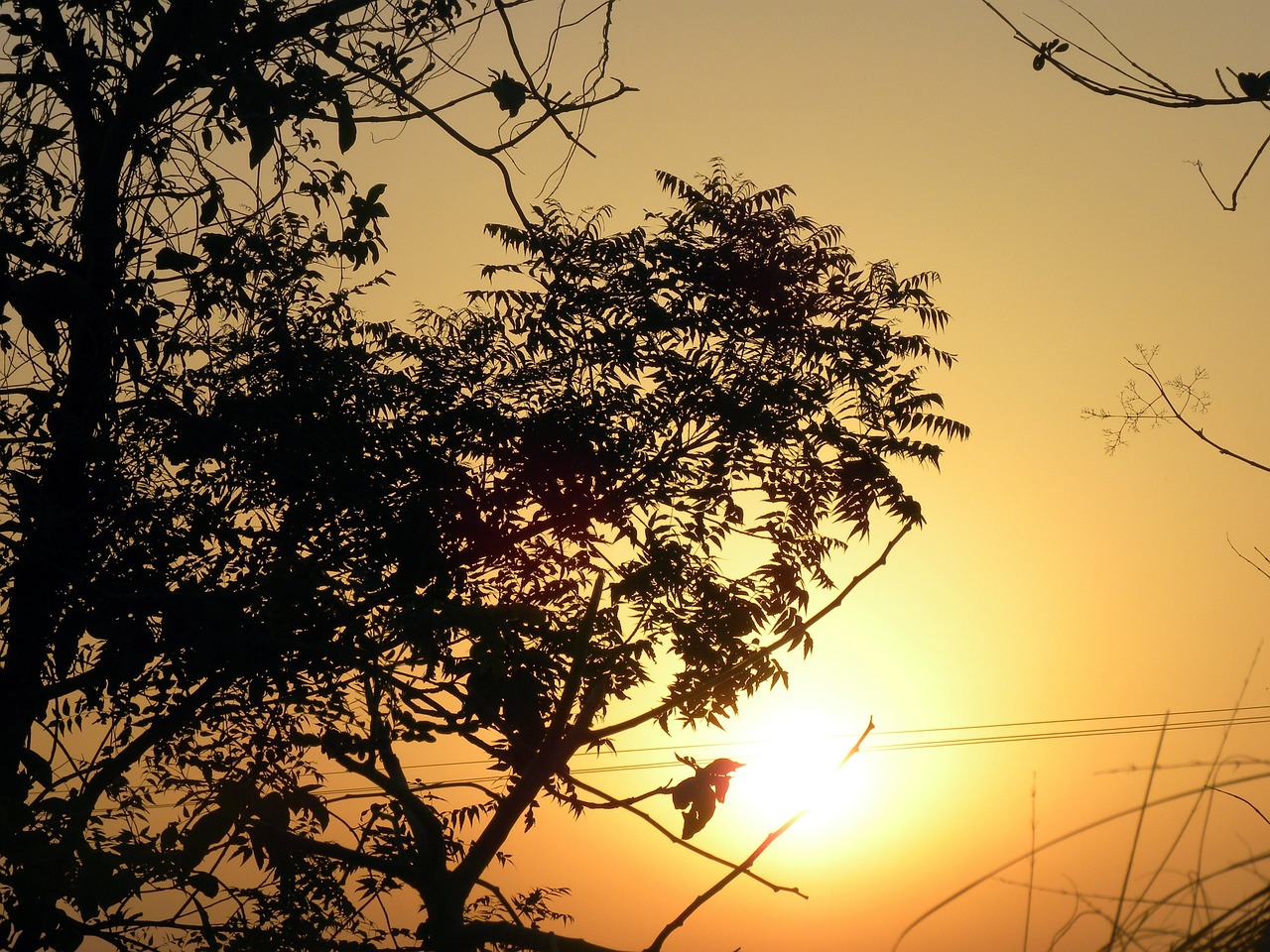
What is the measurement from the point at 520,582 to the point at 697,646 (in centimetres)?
125

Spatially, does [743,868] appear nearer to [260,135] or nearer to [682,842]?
[682,842]

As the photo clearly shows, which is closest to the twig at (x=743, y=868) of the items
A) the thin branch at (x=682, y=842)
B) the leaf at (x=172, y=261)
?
the thin branch at (x=682, y=842)

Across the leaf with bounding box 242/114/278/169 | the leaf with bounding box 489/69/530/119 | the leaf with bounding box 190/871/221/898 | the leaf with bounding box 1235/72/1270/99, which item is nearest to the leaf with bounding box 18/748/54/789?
the leaf with bounding box 190/871/221/898

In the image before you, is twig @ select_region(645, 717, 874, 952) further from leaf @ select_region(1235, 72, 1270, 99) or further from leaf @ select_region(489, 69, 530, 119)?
leaf @ select_region(489, 69, 530, 119)

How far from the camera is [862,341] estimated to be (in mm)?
8102

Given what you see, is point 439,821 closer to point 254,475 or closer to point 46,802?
point 254,475

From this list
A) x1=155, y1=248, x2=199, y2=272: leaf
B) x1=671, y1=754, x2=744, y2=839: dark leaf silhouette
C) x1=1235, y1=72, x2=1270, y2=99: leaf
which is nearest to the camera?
x1=1235, y1=72, x2=1270, y2=99: leaf

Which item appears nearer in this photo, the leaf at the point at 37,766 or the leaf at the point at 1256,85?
the leaf at the point at 1256,85

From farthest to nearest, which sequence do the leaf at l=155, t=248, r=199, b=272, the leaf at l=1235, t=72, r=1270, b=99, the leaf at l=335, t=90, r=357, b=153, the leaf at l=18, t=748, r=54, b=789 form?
the leaf at l=155, t=248, r=199, b=272 < the leaf at l=335, t=90, r=357, b=153 < the leaf at l=18, t=748, r=54, b=789 < the leaf at l=1235, t=72, r=1270, b=99

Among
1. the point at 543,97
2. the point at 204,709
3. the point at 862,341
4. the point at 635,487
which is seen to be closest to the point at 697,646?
the point at 635,487

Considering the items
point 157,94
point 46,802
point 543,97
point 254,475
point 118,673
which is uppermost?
point 157,94

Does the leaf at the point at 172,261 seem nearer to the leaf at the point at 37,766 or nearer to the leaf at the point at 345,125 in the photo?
the leaf at the point at 345,125

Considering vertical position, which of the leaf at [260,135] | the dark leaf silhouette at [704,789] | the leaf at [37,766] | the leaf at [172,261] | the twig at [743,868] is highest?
the leaf at [172,261]

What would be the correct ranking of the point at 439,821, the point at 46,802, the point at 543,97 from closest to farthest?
1. the point at 46,802
2. the point at 543,97
3. the point at 439,821
